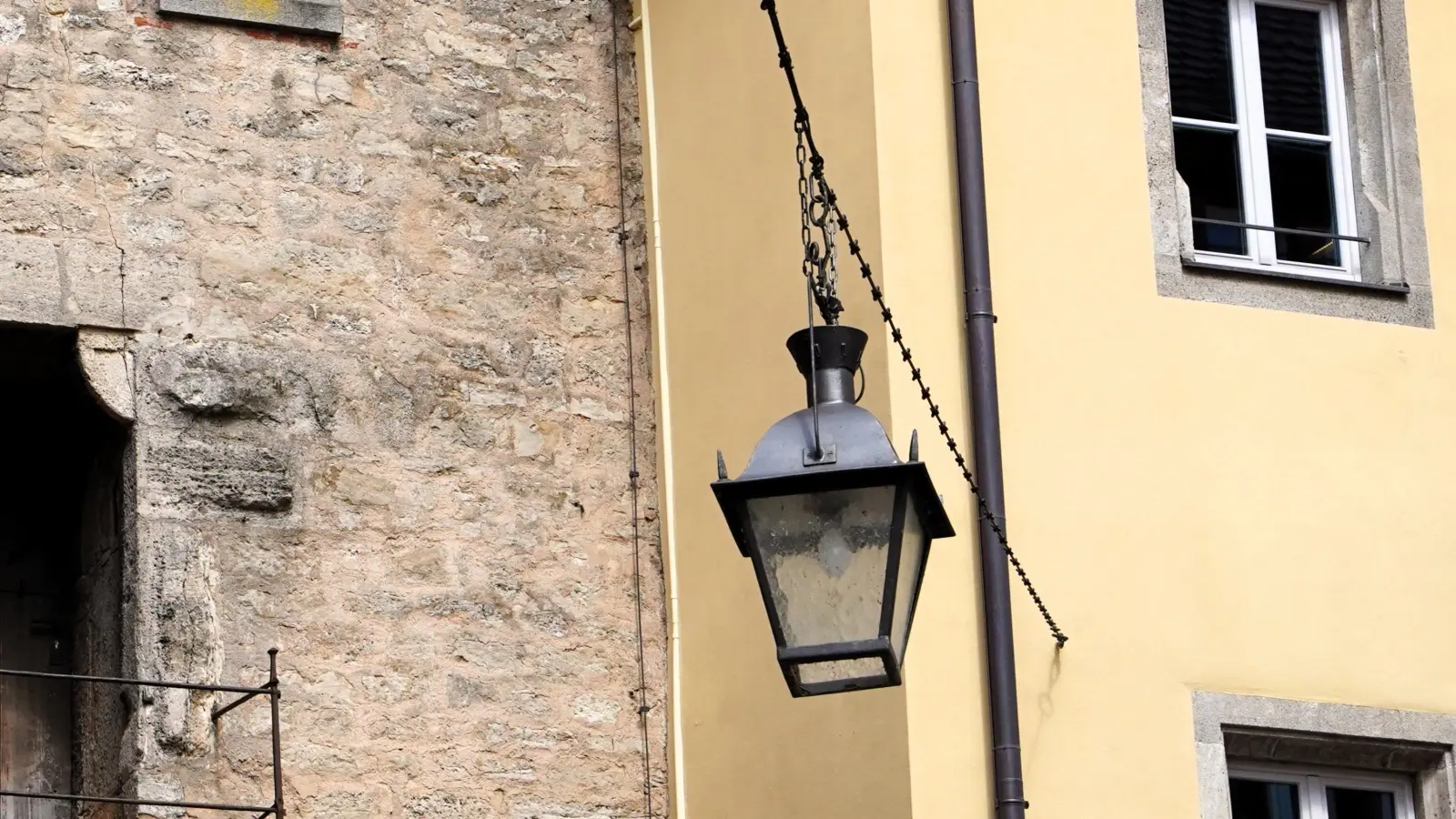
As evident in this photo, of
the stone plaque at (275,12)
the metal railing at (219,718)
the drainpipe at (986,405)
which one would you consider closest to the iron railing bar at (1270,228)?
the drainpipe at (986,405)

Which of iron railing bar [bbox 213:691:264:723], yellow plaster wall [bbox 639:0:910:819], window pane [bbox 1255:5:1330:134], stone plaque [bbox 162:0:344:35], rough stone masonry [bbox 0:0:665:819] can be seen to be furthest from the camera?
window pane [bbox 1255:5:1330:134]

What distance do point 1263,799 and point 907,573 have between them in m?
2.51

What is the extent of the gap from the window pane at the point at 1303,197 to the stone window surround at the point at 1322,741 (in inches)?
58.9

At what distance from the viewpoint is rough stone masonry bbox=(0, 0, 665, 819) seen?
7.41m

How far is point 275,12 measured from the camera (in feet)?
26.3

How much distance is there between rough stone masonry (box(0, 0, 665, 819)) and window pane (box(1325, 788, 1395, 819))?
200 centimetres

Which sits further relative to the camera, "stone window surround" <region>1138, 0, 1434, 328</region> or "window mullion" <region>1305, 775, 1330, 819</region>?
"stone window surround" <region>1138, 0, 1434, 328</region>

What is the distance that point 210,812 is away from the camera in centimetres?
717

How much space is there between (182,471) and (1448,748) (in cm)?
378

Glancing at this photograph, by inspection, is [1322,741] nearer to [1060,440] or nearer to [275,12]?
[1060,440]

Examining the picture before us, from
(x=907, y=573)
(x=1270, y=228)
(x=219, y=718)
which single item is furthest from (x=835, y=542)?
(x=1270, y=228)

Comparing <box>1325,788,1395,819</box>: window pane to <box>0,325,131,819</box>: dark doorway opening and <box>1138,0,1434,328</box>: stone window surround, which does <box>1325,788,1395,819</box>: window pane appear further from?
<box>0,325,131,819</box>: dark doorway opening

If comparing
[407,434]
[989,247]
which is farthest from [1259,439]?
[407,434]

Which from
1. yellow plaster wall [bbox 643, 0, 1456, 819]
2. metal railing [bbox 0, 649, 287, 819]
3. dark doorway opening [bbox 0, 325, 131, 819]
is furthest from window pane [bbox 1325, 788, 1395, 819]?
dark doorway opening [bbox 0, 325, 131, 819]
